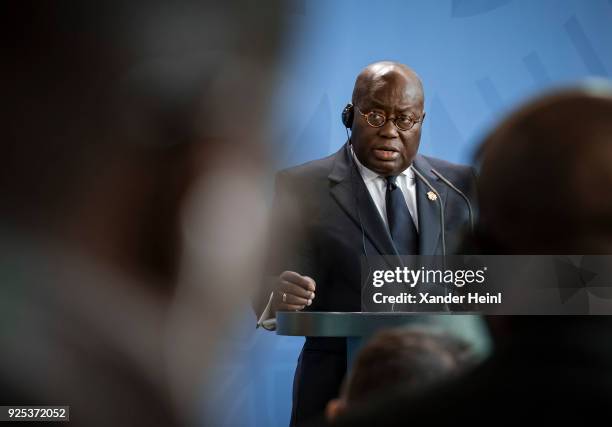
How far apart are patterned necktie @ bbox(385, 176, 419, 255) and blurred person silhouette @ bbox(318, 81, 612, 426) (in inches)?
63.9

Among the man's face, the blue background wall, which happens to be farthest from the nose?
the blue background wall

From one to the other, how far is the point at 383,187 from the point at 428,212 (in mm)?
175

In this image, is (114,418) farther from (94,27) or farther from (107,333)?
(94,27)

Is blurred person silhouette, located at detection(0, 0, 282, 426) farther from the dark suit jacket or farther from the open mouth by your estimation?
the open mouth

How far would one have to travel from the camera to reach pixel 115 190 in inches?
79.7

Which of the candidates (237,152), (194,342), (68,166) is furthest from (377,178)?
(68,166)

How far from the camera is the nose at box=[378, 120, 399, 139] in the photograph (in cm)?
260

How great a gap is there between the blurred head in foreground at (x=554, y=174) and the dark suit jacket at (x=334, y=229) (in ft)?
5.08

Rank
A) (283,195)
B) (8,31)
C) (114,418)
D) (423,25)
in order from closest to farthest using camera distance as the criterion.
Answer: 1. (8,31)
2. (114,418)
3. (283,195)
4. (423,25)

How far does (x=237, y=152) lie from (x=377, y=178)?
1.90 feet


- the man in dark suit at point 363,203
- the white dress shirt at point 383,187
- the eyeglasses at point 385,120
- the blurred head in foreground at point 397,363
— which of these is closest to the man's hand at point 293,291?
the man in dark suit at point 363,203

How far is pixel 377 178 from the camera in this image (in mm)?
2609

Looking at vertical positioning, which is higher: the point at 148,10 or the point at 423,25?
the point at 423,25

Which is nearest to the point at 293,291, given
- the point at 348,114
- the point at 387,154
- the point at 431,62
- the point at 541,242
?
the point at 387,154
